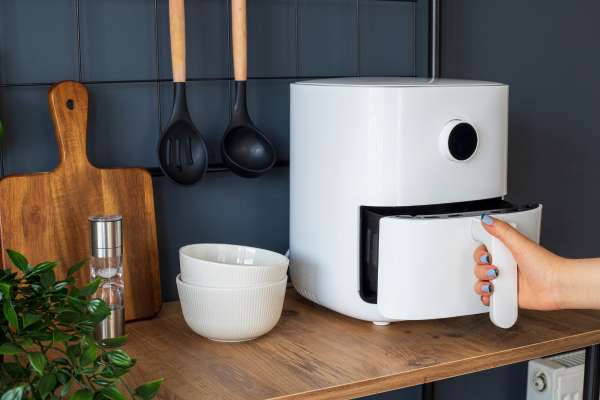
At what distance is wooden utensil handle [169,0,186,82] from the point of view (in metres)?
1.30

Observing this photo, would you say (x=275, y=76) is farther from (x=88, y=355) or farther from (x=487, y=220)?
(x=88, y=355)

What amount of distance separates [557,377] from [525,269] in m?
0.68

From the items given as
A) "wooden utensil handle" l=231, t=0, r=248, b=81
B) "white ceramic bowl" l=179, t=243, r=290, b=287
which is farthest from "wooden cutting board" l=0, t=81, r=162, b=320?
"wooden utensil handle" l=231, t=0, r=248, b=81

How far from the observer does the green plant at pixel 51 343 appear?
70 centimetres

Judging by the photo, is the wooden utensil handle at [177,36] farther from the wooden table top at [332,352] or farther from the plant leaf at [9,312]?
the plant leaf at [9,312]

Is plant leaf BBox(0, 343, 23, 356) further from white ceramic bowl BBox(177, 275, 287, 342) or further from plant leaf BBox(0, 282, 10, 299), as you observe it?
white ceramic bowl BBox(177, 275, 287, 342)

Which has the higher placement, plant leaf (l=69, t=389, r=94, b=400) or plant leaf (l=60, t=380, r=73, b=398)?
plant leaf (l=60, t=380, r=73, b=398)

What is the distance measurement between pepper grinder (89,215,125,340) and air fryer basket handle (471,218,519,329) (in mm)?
518

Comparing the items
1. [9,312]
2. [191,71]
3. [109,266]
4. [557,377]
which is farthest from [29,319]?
[557,377]

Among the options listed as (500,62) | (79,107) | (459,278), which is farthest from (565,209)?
(79,107)

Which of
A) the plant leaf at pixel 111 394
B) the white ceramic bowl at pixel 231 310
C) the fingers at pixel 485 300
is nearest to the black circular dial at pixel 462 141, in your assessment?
the fingers at pixel 485 300

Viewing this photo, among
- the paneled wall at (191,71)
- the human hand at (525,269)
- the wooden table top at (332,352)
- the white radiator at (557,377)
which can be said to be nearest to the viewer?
the wooden table top at (332,352)

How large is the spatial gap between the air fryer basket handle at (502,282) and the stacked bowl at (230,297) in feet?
0.99

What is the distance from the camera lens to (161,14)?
140cm
